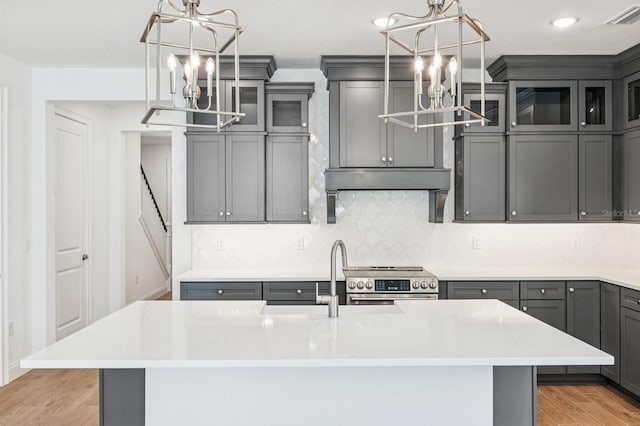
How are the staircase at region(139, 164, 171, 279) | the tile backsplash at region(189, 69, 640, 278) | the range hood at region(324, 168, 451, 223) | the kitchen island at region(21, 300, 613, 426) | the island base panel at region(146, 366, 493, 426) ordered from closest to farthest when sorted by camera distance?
the kitchen island at region(21, 300, 613, 426) < the island base panel at region(146, 366, 493, 426) < the range hood at region(324, 168, 451, 223) < the tile backsplash at region(189, 69, 640, 278) < the staircase at region(139, 164, 171, 279)

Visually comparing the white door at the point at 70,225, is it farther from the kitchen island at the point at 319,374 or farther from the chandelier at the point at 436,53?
the chandelier at the point at 436,53

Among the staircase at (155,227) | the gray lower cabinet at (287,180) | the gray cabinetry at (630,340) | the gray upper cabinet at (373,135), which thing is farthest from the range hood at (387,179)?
the staircase at (155,227)

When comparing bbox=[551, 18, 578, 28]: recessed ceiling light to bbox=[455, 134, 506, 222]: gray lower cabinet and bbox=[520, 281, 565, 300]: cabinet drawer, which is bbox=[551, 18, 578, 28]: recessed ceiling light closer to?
bbox=[455, 134, 506, 222]: gray lower cabinet

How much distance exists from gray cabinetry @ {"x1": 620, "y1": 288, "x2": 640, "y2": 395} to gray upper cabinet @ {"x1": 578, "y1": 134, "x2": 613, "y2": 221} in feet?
2.52

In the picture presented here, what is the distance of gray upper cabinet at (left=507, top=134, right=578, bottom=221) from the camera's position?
13.8 ft

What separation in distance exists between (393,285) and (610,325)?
5.65ft

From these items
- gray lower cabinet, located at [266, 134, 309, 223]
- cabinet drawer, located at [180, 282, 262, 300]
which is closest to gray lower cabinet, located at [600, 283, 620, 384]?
gray lower cabinet, located at [266, 134, 309, 223]

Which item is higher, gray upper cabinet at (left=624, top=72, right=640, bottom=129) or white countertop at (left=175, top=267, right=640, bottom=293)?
gray upper cabinet at (left=624, top=72, right=640, bottom=129)

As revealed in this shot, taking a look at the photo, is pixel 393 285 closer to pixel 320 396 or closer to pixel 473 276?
pixel 473 276

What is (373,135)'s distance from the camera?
4.16 metres

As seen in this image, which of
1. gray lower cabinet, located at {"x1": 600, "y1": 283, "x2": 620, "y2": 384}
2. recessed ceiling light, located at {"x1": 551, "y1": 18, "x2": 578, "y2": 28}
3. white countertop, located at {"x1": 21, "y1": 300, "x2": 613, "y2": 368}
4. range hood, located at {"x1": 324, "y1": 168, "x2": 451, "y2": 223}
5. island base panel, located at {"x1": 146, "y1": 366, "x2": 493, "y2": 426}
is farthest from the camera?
range hood, located at {"x1": 324, "y1": 168, "x2": 451, "y2": 223}

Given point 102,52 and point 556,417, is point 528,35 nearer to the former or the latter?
point 556,417

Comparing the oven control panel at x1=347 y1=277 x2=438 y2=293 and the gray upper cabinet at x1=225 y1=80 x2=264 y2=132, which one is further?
the gray upper cabinet at x1=225 y1=80 x2=264 y2=132

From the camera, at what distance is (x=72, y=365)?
69.6 inches
